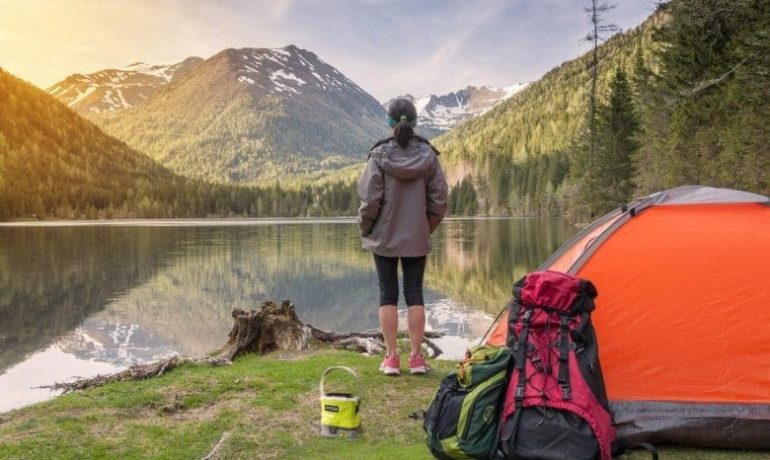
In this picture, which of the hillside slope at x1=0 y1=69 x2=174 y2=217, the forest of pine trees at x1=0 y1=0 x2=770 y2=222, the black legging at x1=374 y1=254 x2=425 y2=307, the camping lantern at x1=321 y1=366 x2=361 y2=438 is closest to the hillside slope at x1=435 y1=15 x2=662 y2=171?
the forest of pine trees at x1=0 y1=0 x2=770 y2=222

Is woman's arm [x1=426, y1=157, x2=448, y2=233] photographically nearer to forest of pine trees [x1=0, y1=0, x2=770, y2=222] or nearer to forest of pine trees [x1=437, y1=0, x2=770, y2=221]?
forest of pine trees [x1=437, y1=0, x2=770, y2=221]

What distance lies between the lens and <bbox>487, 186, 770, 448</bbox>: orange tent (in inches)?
207

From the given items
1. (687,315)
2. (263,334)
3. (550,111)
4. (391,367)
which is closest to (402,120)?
(391,367)

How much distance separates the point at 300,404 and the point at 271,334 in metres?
3.91

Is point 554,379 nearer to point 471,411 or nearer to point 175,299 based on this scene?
point 471,411

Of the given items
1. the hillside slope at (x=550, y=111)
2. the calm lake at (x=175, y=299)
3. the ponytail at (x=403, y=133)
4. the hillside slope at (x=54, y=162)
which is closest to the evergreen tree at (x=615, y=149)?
the calm lake at (x=175, y=299)

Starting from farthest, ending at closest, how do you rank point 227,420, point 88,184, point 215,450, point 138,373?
point 88,184 → point 138,373 → point 227,420 → point 215,450

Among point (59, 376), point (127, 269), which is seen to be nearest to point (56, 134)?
point (127, 269)

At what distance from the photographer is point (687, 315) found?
5.71 m

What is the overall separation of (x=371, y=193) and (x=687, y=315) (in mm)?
3454

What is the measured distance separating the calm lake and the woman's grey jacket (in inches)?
196

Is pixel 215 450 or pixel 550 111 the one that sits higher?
pixel 550 111

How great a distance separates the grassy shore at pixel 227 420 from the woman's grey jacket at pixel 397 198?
1664mm

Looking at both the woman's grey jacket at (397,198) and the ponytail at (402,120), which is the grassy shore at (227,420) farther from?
the ponytail at (402,120)
